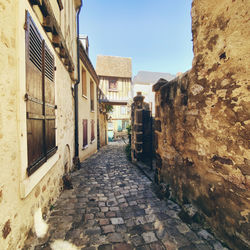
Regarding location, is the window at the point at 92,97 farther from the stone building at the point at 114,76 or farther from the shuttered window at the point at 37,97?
the shuttered window at the point at 37,97

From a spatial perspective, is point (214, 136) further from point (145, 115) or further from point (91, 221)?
point (145, 115)

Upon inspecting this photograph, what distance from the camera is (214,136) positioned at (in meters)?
2.00

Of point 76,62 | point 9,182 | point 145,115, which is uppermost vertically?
point 76,62

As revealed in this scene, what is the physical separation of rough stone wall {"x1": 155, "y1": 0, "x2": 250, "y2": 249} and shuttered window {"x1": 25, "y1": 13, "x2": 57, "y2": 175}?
243 cm

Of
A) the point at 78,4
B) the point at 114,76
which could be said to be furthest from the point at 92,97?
the point at 114,76

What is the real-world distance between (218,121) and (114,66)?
15306 mm

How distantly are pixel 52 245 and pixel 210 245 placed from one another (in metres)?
2.06

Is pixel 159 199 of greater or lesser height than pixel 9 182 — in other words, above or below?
below

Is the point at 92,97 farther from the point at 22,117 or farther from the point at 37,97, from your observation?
the point at 22,117

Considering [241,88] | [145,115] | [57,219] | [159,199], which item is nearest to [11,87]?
[57,219]

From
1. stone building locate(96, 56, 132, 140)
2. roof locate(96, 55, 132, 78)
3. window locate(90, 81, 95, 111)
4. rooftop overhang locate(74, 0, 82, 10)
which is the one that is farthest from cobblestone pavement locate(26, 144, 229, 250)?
roof locate(96, 55, 132, 78)

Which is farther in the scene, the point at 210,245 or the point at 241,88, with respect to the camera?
the point at 210,245

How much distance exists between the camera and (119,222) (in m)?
2.37

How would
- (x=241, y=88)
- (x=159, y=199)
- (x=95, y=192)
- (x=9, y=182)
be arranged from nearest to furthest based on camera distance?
(x=9, y=182)
(x=241, y=88)
(x=159, y=199)
(x=95, y=192)
